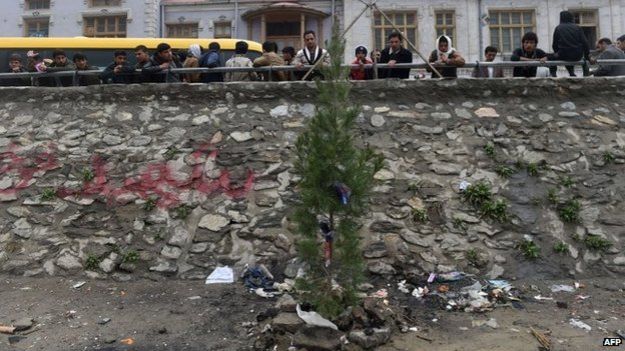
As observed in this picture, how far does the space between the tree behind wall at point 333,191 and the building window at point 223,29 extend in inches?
721

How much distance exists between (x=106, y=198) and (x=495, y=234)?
5003 millimetres

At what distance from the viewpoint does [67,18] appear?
2198cm

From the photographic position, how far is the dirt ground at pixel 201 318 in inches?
173

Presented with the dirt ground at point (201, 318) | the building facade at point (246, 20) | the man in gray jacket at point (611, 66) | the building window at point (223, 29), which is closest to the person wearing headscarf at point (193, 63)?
the dirt ground at point (201, 318)

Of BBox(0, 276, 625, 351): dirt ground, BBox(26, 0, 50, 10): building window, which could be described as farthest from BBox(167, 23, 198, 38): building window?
BBox(0, 276, 625, 351): dirt ground

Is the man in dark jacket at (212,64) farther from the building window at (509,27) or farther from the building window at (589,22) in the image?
the building window at (589,22)

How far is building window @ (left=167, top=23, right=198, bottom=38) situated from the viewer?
21969 millimetres

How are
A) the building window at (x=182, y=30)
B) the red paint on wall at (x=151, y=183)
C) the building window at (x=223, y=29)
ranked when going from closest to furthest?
1. the red paint on wall at (x=151, y=183)
2. the building window at (x=223, y=29)
3. the building window at (x=182, y=30)

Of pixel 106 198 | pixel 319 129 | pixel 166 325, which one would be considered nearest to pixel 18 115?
pixel 106 198

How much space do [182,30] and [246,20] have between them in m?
3.09

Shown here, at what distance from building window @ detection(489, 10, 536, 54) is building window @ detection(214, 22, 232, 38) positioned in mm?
11301

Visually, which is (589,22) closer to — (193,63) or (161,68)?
(193,63)

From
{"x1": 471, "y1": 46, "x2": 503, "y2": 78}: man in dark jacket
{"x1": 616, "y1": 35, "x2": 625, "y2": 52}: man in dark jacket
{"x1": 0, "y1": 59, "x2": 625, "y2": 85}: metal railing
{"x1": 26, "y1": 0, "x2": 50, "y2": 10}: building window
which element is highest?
{"x1": 26, "y1": 0, "x2": 50, "y2": 10}: building window

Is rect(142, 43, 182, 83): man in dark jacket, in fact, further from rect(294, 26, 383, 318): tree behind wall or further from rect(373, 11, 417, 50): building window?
rect(373, 11, 417, 50): building window
